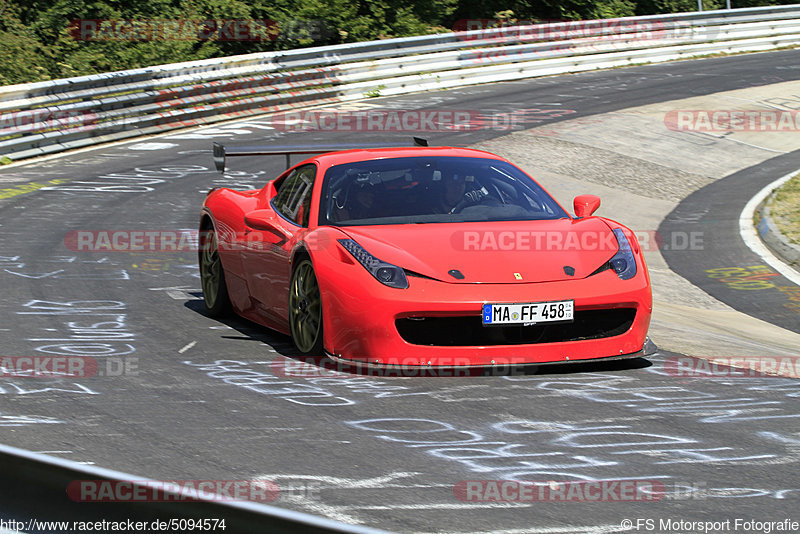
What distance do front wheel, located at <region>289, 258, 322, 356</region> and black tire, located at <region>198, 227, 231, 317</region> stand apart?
1484 mm

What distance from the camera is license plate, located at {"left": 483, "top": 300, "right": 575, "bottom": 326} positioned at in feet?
19.5

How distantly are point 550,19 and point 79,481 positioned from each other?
32606 millimetres

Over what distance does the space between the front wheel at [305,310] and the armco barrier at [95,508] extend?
3144mm

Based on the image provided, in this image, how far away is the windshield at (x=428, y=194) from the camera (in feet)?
23.0

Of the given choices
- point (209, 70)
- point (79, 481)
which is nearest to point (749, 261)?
point (79, 481)

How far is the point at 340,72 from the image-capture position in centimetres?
2336

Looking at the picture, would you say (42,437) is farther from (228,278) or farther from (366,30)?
(366,30)

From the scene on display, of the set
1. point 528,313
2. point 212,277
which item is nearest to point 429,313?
point 528,313

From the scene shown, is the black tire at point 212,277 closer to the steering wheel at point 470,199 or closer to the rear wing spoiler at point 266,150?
the rear wing spoiler at point 266,150

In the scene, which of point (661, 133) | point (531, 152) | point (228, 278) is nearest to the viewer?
point (228, 278)

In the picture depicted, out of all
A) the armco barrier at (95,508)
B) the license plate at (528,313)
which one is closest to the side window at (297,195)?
A: the license plate at (528,313)

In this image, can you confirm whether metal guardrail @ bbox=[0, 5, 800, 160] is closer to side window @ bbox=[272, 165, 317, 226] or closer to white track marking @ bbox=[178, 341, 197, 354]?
side window @ bbox=[272, 165, 317, 226]

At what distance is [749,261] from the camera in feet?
40.0

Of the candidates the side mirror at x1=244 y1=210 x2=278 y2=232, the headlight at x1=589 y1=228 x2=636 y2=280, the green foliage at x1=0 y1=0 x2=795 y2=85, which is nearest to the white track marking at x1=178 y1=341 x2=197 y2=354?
the side mirror at x1=244 y1=210 x2=278 y2=232
